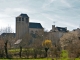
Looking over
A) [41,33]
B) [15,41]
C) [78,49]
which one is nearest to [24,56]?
[78,49]

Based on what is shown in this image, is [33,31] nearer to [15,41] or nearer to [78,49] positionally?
[15,41]

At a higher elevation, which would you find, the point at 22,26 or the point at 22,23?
the point at 22,23

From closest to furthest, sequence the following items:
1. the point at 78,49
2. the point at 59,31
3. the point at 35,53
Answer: the point at 78,49
the point at 35,53
the point at 59,31

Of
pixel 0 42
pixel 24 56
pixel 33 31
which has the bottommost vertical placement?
pixel 24 56

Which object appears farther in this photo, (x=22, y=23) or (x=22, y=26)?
(x=22, y=23)

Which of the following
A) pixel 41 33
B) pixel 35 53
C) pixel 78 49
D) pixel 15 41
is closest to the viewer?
pixel 78 49

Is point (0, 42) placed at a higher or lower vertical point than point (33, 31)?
lower

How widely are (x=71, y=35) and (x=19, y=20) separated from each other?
38004 millimetres

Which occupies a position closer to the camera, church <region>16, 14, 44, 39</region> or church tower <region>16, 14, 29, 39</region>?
church <region>16, 14, 44, 39</region>

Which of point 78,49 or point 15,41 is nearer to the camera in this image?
point 78,49

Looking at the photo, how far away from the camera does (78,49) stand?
3444 cm

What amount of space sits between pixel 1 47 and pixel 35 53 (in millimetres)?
8157

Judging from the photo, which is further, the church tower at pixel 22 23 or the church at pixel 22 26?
the church tower at pixel 22 23

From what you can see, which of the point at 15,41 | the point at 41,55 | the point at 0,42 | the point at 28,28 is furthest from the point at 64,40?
the point at 28,28
